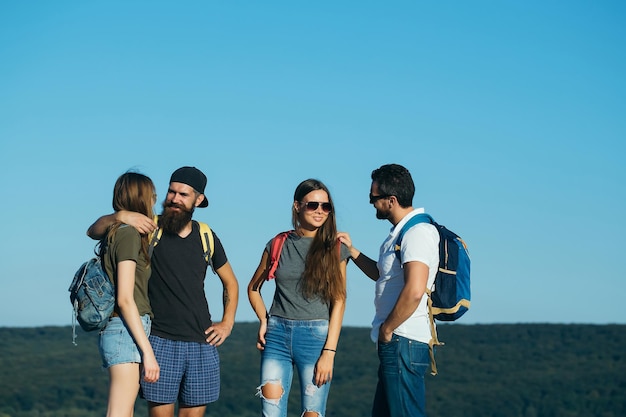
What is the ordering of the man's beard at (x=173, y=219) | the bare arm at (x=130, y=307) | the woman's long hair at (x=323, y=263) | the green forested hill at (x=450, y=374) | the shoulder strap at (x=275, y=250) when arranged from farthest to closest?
the green forested hill at (x=450, y=374) < the shoulder strap at (x=275, y=250) < the woman's long hair at (x=323, y=263) < the man's beard at (x=173, y=219) < the bare arm at (x=130, y=307)

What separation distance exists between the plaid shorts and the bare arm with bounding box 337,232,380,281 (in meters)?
1.29

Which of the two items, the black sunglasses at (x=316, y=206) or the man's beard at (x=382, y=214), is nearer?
the man's beard at (x=382, y=214)

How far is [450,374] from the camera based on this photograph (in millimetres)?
54688

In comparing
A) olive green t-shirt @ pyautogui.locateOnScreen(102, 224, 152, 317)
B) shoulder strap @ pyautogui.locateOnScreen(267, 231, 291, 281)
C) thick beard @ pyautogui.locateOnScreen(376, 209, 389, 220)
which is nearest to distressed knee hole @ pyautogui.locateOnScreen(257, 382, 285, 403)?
shoulder strap @ pyautogui.locateOnScreen(267, 231, 291, 281)

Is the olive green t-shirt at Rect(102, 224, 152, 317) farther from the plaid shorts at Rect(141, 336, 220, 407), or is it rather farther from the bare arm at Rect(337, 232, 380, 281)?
the bare arm at Rect(337, 232, 380, 281)

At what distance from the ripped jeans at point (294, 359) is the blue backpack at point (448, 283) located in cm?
89

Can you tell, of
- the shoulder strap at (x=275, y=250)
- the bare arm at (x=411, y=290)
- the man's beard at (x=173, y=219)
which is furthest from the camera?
the shoulder strap at (x=275, y=250)

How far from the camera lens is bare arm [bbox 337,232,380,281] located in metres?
7.45

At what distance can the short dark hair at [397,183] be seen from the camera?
22.8 feet

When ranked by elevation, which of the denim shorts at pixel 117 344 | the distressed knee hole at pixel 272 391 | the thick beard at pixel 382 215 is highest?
the thick beard at pixel 382 215

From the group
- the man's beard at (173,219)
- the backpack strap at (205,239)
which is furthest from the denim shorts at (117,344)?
the man's beard at (173,219)

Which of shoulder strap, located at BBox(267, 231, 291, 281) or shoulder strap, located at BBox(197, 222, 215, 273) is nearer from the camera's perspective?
shoulder strap, located at BBox(197, 222, 215, 273)

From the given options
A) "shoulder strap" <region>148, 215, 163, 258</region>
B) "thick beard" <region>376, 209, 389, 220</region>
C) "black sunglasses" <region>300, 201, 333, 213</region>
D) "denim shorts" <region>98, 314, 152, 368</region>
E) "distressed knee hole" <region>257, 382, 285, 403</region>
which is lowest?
"distressed knee hole" <region>257, 382, 285, 403</region>

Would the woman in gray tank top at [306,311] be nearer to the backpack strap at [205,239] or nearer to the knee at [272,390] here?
the knee at [272,390]
